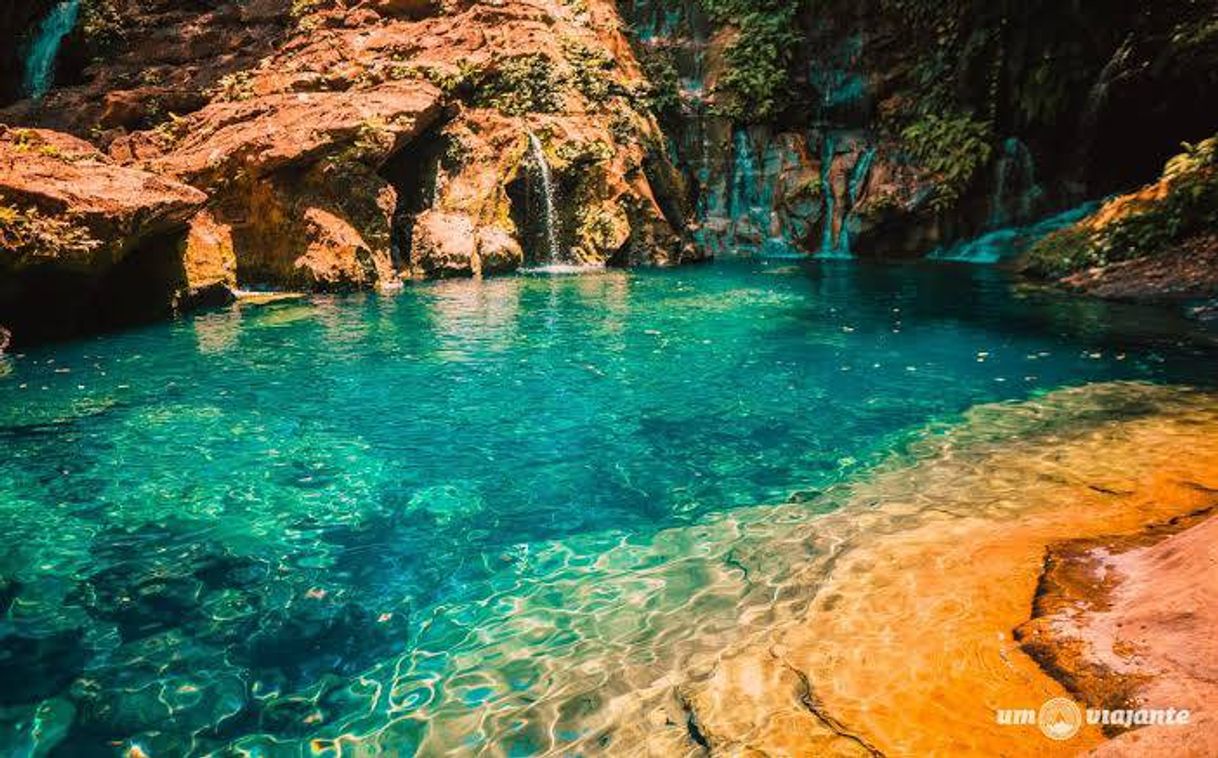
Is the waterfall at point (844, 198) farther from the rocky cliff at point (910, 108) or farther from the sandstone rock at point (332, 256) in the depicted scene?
the sandstone rock at point (332, 256)

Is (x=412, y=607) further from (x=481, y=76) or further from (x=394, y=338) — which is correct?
(x=481, y=76)

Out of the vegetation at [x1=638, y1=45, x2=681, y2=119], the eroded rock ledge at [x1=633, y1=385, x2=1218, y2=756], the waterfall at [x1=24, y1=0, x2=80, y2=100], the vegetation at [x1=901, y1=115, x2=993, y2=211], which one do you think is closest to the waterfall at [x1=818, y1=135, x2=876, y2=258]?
the vegetation at [x1=901, y1=115, x2=993, y2=211]

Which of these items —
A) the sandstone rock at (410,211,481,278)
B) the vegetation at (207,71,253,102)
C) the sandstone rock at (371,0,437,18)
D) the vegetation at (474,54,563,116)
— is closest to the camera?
the sandstone rock at (410,211,481,278)

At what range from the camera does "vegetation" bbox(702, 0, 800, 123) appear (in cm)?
2150

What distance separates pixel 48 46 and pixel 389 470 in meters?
24.8

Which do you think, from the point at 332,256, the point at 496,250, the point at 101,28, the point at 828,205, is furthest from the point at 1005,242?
the point at 101,28

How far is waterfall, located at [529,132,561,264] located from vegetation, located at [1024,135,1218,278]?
11.9 metres

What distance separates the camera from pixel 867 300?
12.7m

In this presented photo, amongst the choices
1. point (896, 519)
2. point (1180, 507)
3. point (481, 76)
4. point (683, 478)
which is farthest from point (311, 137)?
point (1180, 507)

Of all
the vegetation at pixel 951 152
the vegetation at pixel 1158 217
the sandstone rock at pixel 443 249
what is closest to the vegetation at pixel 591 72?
the sandstone rock at pixel 443 249

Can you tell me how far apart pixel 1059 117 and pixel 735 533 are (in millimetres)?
18159

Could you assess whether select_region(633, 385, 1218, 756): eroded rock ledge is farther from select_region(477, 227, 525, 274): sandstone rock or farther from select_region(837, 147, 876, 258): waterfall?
select_region(837, 147, 876, 258): waterfall

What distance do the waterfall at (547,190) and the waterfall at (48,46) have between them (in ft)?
49.9

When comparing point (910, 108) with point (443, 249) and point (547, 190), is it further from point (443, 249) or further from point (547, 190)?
point (443, 249)
